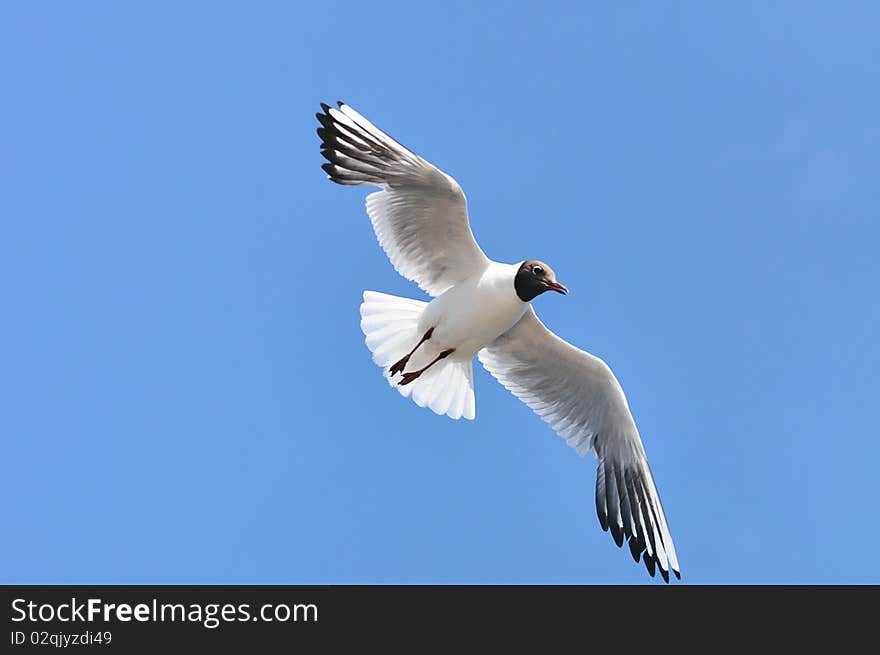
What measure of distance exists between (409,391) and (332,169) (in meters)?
1.83

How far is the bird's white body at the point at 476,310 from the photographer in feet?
29.5

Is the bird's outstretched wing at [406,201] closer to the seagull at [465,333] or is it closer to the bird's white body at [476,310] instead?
the seagull at [465,333]

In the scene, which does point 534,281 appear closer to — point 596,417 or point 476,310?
point 476,310

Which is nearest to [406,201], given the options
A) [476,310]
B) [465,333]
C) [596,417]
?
[476,310]

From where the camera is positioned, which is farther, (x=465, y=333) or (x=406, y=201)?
(x=465, y=333)

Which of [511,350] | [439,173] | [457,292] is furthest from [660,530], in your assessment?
[439,173]

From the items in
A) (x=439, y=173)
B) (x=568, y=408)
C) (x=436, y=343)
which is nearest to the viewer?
(x=439, y=173)

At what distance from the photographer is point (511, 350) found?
980cm

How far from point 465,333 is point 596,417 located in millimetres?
1399

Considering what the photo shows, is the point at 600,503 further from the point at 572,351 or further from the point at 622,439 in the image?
the point at 572,351

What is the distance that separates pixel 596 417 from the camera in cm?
986

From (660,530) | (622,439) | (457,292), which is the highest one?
(457,292)

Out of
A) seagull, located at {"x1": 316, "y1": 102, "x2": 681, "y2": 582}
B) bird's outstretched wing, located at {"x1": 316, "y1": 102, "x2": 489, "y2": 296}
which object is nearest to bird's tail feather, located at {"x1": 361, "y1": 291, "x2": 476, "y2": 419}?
seagull, located at {"x1": 316, "y1": 102, "x2": 681, "y2": 582}

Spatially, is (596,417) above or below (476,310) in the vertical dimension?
below
